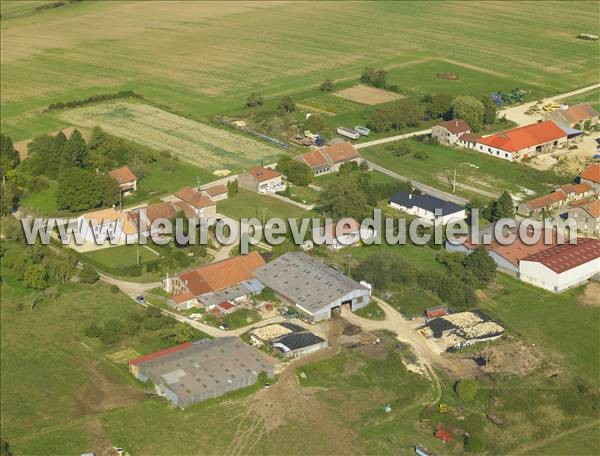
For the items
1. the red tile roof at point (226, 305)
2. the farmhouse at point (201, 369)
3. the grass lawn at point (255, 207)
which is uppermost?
the farmhouse at point (201, 369)

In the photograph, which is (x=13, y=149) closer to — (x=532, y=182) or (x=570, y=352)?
(x=532, y=182)

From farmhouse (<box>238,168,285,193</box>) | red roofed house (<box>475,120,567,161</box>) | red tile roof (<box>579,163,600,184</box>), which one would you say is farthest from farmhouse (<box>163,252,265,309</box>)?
red roofed house (<box>475,120,567,161</box>)

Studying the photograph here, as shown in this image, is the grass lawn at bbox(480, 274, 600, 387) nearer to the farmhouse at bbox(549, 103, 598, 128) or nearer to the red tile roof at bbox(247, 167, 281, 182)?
the red tile roof at bbox(247, 167, 281, 182)

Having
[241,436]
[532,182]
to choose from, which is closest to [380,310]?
[241,436]

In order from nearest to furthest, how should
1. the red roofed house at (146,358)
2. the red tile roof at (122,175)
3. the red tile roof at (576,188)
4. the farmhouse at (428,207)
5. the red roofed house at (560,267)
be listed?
the red roofed house at (146,358)
the red roofed house at (560,267)
the farmhouse at (428,207)
the red tile roof at (576,188)
the red tile roof at (122,175)

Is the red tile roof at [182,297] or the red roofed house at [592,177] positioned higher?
the red roofed house at [592,177]

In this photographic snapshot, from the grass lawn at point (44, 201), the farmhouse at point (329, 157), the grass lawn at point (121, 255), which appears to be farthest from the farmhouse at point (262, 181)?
the grass lawn at point (44, 201)

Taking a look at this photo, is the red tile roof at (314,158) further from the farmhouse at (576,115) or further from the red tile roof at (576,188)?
the farmhouse at (576,115)
